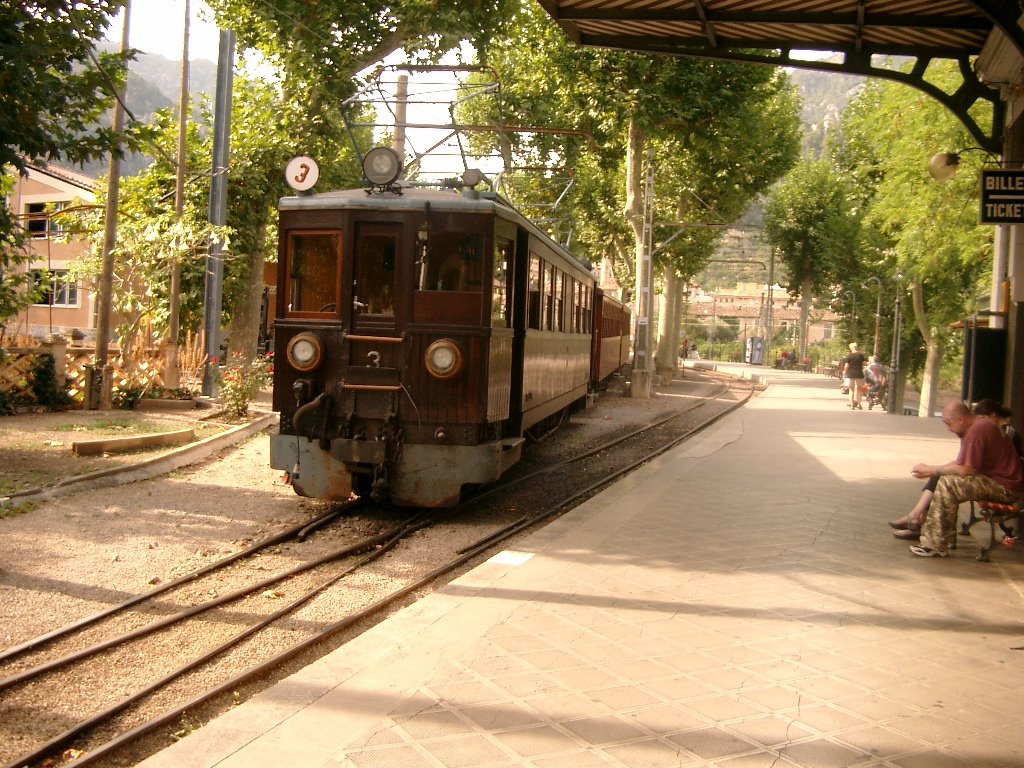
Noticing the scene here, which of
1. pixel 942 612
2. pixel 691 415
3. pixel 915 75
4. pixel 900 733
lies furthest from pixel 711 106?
pixel 900 733

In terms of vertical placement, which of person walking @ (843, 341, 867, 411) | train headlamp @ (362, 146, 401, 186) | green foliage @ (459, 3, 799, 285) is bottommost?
person walking @ (843, 341, 867, 411)

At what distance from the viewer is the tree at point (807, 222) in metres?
A: 56.8

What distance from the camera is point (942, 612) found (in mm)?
6234

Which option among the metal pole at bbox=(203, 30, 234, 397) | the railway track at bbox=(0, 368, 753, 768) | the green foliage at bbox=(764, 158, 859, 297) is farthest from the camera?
the green foliage at bbox=(764, 158, 859, 297)

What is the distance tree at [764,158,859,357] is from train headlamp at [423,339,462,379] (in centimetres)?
4848

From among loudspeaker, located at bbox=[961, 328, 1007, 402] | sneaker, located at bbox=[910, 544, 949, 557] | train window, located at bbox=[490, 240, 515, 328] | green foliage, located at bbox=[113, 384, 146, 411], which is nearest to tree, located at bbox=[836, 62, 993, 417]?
loudspeaker, located at bbox=[961, 328, 1007, 402]

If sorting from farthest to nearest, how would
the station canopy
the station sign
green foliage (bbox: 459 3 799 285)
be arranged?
green foliage (bbox: 459 3 799 285), the station canopy, the station sign

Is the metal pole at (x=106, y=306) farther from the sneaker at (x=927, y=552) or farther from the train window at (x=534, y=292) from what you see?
the sneaker at (x=927, y=552)

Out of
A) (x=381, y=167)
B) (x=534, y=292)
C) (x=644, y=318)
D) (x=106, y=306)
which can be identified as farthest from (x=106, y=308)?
(x=644, y=318)

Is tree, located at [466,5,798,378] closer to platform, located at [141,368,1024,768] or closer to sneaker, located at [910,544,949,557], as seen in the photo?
sneaker, located at [910,544,949,557]

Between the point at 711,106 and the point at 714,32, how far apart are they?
18.1m

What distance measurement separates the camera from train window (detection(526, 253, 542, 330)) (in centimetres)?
1105

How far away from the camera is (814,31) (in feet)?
32.3

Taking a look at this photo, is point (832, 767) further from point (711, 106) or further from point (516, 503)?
point (711, 106)
